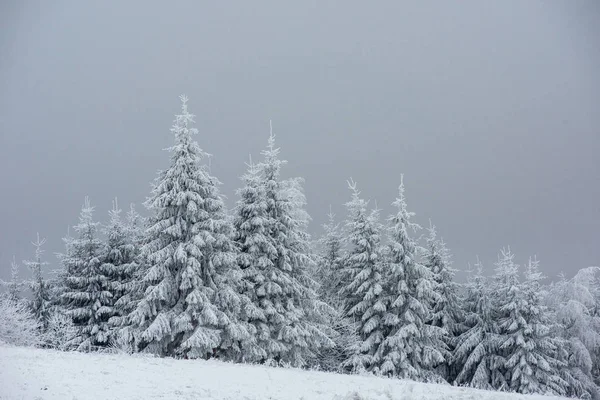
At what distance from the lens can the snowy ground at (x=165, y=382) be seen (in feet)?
34.6

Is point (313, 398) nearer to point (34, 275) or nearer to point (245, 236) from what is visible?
point (245, 236)

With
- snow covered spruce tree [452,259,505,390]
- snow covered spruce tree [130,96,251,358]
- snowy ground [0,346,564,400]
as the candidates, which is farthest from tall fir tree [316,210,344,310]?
snowy ground [0,346,564,400]

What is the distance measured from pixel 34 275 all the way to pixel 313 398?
1206 inches

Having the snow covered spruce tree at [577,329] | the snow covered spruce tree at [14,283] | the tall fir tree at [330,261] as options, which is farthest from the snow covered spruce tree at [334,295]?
the snow covered spruce tree at [14,283]

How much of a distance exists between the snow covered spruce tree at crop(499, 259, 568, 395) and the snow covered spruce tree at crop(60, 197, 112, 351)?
81.2 ft

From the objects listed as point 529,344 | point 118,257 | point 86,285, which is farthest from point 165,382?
point 529,344

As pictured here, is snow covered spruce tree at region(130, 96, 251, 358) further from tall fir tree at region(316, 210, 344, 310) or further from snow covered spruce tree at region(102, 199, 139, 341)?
tall fir tree at region(316, 210, 344, 310)

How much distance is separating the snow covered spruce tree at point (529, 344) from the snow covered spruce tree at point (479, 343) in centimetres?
84

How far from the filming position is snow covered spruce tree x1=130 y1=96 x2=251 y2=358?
74.5ft

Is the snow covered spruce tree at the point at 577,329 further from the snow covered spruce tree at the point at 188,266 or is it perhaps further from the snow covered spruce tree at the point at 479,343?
the snow covered spruce tree at the point at 188,266

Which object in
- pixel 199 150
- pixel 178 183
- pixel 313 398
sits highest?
pixel 199 150

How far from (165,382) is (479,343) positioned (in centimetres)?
2527

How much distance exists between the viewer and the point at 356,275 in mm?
29969

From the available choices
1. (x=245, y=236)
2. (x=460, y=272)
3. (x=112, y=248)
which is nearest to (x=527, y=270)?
(x=460, y=272)
